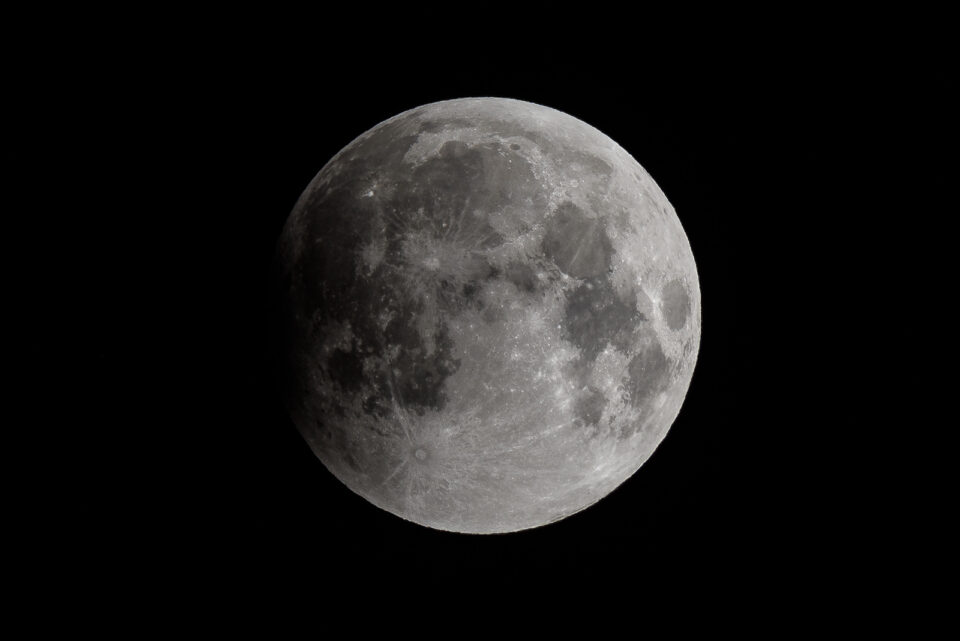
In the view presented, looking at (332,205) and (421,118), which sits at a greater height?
(421,118)

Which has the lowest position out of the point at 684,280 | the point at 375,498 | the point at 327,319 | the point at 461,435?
the point at 375,498

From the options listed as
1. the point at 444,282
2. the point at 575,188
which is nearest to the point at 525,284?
the point at 444,282

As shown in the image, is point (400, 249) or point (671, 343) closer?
point (400, 249)

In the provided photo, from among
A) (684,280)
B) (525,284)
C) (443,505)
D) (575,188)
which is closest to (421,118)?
(575,188)

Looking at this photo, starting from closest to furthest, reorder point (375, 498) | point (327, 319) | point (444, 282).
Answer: point (444, 282) < point (327, 319) < point (375, 498)

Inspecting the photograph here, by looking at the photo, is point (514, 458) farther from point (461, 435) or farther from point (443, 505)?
point (443, 505)

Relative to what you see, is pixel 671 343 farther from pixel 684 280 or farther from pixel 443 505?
pixel 443 505

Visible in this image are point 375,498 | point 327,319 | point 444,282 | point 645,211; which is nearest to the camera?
point 444,282
